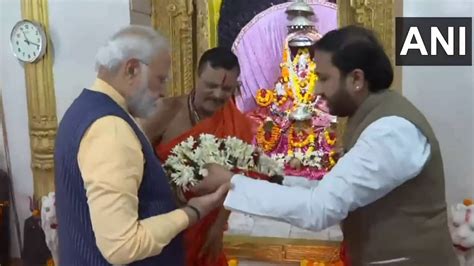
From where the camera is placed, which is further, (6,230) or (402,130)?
(6,230)

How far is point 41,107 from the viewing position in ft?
11.6

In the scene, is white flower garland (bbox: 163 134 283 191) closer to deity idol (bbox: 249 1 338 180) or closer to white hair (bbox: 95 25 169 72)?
white hair (bbox: 95 25 169 72)

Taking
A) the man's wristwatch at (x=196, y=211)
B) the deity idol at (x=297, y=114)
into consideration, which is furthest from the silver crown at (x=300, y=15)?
the man's wristwatch at (x=196, y=211)

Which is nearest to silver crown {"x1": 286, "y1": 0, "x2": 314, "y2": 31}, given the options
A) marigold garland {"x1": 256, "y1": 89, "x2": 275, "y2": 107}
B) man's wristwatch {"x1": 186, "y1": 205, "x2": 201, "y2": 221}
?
marigold garland {"x1": 256, "y1": 89, "x2": 275, "y2": 107}

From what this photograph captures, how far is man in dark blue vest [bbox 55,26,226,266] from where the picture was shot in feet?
4.11

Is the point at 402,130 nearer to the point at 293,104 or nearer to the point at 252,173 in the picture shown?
the point at 252,173

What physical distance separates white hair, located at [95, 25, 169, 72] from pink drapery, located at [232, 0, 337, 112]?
2560 mm

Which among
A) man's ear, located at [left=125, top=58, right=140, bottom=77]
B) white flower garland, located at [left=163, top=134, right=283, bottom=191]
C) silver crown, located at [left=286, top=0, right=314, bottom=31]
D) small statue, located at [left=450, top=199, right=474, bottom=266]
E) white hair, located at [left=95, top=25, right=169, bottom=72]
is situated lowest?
small statue, located at [left=450, top=199, right=474, bottom=266]

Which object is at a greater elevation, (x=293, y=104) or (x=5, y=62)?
(x=5, y=62)

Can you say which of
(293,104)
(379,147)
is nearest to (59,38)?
(293,104)

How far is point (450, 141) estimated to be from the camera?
326 centimetres

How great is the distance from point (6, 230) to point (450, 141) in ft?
8.99

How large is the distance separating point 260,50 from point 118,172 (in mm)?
2820

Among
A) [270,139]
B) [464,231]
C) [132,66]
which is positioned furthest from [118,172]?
[270,139]
